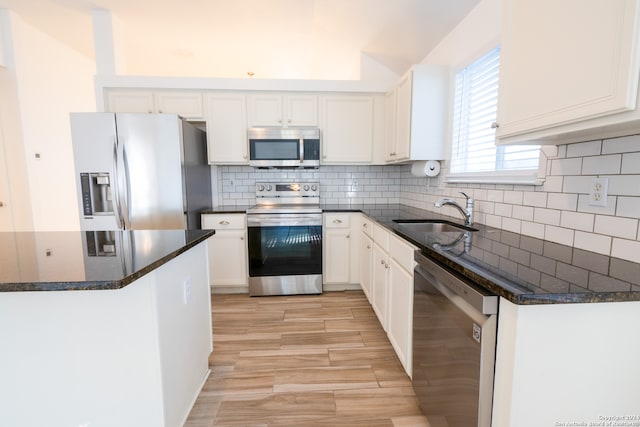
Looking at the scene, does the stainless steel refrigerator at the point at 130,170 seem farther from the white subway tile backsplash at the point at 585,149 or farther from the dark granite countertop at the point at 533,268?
the white subway tile backsplash at the point at 585,149

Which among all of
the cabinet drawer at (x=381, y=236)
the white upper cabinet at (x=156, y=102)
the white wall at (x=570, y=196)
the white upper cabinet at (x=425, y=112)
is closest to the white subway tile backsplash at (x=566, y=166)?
the white wall at (x=570, y=196)

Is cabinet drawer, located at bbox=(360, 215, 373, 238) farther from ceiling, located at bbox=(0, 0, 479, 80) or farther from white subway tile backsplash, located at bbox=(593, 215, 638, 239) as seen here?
ceiling, located at bbox=(0, 0, 479, 80)

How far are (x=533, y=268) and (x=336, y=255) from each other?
87.7 inches

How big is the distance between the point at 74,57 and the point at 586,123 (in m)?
5.49

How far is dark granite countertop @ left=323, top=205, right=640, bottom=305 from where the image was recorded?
2.54 feet

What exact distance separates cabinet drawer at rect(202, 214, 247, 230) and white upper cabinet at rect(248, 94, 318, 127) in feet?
3.47

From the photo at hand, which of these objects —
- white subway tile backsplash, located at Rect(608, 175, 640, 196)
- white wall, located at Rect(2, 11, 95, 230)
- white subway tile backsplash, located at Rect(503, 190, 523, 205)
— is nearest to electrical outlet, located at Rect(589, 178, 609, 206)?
white subway tile backsplash, located at Rect(608, 175, 640, 196)

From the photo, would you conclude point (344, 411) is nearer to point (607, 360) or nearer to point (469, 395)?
point (469, 395)

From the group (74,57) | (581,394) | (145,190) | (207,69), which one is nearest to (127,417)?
(581,394)

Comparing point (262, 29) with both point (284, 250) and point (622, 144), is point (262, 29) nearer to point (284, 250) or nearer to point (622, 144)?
point (284, 250)

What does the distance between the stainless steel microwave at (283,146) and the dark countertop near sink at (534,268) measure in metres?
1.83

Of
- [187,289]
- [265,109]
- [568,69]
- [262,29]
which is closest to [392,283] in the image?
[187,289]

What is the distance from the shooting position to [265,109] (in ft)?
10.4

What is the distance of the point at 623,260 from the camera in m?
1.07
